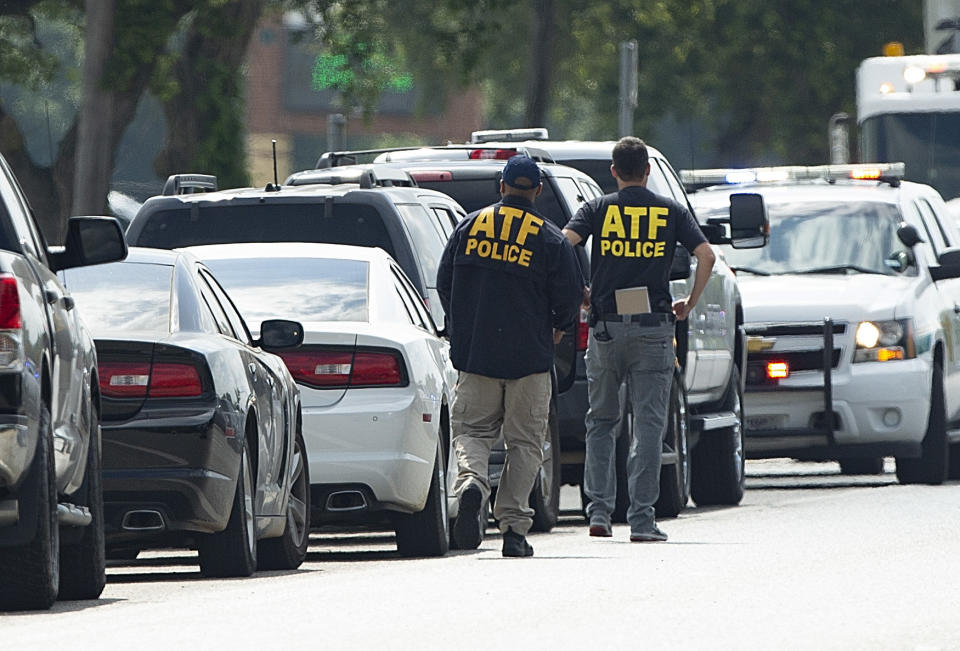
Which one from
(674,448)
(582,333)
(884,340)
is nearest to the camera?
(582,333)

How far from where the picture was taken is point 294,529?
11.4 m

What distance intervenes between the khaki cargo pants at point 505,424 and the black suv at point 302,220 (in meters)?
1.66

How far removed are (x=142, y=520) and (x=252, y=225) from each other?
3.64m

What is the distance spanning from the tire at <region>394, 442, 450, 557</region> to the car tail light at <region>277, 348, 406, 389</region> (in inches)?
23.0

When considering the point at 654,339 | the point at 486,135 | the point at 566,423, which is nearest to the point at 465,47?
the point at 486,135

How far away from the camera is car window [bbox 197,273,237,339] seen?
35.0 feet

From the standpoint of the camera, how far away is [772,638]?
7855 mm

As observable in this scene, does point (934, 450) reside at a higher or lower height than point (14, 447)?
lower

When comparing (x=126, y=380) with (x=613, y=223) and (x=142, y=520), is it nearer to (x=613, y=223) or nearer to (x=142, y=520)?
(x=142, y=520)

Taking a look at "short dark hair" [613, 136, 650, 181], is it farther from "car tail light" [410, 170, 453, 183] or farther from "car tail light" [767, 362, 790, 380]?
"car tail light" [767, 362, 790, 380]

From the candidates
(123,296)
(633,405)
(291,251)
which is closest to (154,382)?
(123,296)

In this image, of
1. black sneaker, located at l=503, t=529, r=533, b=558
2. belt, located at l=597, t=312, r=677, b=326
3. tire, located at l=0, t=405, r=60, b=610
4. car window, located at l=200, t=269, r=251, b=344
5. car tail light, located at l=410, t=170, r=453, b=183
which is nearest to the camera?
tire, located at l=0, t=405, r=60, b=610

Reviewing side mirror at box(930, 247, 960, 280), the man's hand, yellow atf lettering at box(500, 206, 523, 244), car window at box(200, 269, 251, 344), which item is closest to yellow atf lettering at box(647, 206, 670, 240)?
the man's hand

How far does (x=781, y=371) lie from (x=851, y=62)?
2674 cm
